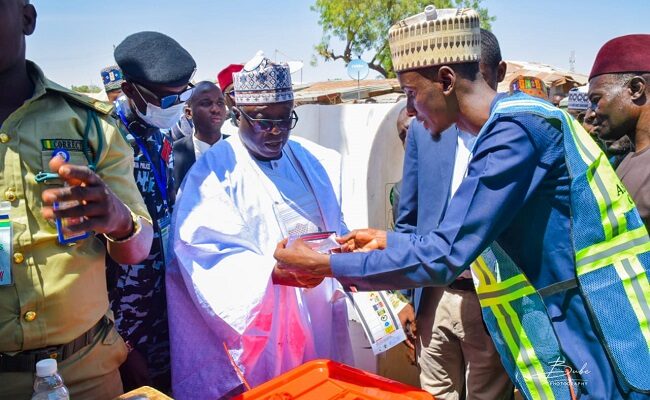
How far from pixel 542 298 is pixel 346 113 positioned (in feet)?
10.8

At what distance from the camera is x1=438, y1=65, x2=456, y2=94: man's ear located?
1938 mm

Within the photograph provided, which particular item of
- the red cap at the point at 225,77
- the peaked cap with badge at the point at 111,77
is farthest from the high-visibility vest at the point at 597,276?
the red cap at the point at 225,77

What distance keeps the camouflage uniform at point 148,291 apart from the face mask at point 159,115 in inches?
2.3

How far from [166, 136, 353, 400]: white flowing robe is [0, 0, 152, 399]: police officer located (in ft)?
1.93

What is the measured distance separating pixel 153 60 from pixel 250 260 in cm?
112

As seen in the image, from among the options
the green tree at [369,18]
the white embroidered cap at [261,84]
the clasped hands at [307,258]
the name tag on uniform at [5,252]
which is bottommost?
the clasped hands at [307,258]

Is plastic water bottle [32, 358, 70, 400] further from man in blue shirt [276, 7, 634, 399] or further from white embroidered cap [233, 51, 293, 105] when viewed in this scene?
white embroidered cap [233, 51, 293, 105]

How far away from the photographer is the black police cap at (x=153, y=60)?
2645 millimetres

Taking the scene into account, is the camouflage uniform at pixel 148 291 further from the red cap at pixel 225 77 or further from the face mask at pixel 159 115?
the red cap at pixel 225 77

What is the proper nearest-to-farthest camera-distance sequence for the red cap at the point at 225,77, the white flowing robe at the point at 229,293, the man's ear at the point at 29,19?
the man's ear at the point at 29,19 → the white flowing robe at the point at 229,293 → the red cap at the point at 225,77

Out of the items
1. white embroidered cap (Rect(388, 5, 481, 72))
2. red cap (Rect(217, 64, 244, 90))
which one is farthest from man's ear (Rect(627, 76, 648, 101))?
red cap (Rect(217, 64, 244, 90))

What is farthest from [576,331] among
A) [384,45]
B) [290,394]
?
[384,45]

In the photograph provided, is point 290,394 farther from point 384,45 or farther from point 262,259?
point 384,45

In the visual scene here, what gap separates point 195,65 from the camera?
9.29ft
